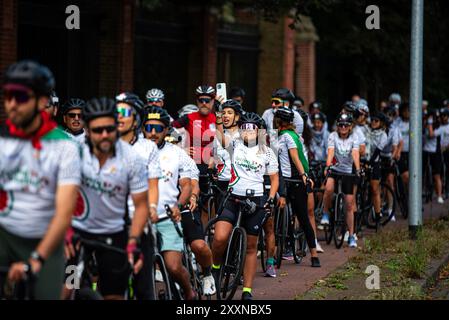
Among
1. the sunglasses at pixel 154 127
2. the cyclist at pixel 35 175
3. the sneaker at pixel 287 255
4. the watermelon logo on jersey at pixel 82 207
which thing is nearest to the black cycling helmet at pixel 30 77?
the cyclist at pixel 35 175

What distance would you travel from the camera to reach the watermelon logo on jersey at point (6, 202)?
596 centimetres

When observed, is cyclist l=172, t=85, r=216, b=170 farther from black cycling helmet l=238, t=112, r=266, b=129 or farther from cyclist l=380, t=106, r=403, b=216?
cyclist l=380, t=106, r=403, b=216

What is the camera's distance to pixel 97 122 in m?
6.61

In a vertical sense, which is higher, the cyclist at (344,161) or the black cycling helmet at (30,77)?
the black cycling helmet at (30,77)

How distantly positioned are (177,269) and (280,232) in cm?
453

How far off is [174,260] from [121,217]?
1.23 metres

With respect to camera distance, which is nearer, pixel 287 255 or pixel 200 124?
pixel 200 124

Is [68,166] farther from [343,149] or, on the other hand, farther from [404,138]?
[404,138]

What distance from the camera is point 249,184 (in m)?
10.1

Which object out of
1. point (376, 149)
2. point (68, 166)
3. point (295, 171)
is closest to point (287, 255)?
point (295, 171)

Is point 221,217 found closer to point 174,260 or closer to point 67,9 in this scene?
point 174,260

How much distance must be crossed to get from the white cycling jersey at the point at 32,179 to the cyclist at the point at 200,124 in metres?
6.90

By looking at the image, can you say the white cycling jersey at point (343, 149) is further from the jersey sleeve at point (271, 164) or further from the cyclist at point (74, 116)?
the cyclist at point (74, 116)
